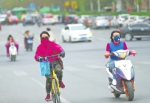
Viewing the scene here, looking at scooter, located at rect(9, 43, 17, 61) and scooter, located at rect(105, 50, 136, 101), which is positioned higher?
scooter, located at rect(105, 50, 136, 101)

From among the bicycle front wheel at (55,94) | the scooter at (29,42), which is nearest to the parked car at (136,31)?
the scooter at (29,42)

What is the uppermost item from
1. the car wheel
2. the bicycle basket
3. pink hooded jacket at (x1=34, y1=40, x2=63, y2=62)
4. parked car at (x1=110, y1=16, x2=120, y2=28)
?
pink hooded jacket at (x1=34, y1=40, x2=63, y2=62)

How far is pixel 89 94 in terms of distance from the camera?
14273mm

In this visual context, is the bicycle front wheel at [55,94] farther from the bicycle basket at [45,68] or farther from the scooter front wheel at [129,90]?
the scooter front wheel at [129,90]

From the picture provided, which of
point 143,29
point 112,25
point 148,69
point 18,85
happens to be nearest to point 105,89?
point 18,85

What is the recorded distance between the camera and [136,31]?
47.7 m

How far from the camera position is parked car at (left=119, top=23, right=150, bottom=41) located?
47625 millimetres

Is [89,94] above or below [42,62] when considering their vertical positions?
below

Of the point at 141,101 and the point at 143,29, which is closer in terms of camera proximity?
the point at 141,101

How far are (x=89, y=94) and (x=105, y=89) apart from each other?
1.20 meters

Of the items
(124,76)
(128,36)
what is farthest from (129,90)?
(128,36)

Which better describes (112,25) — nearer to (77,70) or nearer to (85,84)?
(77,70)

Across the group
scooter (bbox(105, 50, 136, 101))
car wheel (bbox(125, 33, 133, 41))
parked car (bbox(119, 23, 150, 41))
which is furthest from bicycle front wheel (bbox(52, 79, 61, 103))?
car wheel (bbox(125, 33, 133, 41))

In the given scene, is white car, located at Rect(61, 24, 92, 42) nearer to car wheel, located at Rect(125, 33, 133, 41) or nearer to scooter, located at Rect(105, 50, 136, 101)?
car wheel, located at Rect(125, 33, 133, 41)
